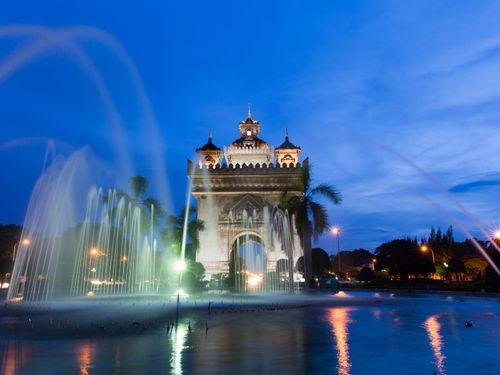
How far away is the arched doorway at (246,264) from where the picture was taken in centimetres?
3828

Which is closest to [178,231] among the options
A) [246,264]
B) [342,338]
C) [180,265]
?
[180,265]

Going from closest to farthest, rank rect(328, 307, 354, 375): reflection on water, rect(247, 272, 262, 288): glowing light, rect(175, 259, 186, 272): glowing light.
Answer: rect(328, 307, 354, 375): reflection on water
rect(175, 259, 186, 272): glowing light
rect(247, 272, 262, 288): glowing light

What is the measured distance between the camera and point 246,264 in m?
45.1

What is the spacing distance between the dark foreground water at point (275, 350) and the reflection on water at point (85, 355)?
1cm

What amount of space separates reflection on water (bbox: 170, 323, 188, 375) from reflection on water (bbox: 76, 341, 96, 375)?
1.16 meters

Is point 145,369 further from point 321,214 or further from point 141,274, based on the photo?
point 141,274

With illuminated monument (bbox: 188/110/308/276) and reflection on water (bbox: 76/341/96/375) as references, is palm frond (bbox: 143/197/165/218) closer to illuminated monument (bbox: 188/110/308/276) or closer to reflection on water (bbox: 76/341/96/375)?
illuminated monument (bbox: 188/110/308/276)

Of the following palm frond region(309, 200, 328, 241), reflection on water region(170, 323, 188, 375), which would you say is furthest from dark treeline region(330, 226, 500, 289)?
reflection on water region(170, 323, 188, 375)

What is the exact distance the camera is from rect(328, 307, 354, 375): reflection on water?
627 cm

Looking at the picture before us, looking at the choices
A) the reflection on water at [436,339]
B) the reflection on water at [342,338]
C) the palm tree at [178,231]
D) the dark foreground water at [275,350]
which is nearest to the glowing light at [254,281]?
the palm tree at [178,231]

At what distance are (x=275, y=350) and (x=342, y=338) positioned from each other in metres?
1.94

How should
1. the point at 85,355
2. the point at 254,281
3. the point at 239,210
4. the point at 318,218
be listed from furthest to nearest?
the point at 239,210 < the point at 254,281 < the point at 318,218 < the point at 85,355

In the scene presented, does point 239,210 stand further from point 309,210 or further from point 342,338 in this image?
point 342,338

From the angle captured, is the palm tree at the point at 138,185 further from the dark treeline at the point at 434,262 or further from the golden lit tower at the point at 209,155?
the dark treeline at the point at 434,262
